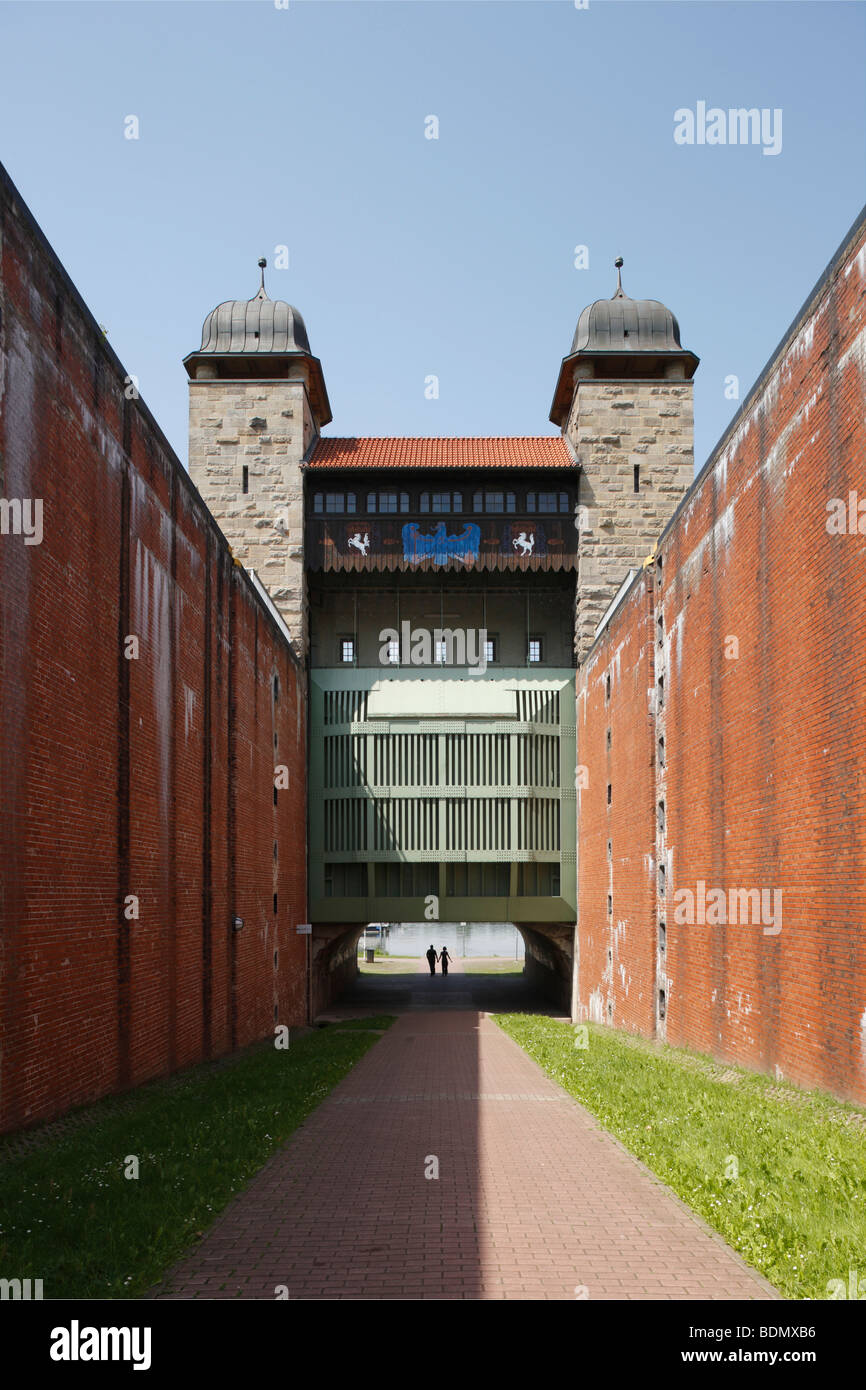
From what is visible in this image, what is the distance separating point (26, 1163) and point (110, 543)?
22.7 feet

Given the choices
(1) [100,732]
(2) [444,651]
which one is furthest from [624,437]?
(1) [100,732]

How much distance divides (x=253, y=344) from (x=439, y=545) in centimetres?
805

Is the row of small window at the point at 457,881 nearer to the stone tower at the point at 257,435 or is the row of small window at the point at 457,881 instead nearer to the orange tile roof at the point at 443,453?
the stone tower at the point at 257,435

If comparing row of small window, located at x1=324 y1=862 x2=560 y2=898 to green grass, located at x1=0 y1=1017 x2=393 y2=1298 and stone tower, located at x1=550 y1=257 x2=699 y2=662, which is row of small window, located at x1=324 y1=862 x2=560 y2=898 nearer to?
stone tower, located at x1=550 y1=257 x2=699 y2=662

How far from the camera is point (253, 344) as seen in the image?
110 feet

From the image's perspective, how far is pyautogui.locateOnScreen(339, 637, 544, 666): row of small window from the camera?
3438cm

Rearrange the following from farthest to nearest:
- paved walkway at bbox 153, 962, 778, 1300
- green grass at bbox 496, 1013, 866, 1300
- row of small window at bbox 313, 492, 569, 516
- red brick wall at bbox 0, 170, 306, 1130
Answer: row of small window at bbox 313, 492, 569, 516 → red brick wall at bbox 0, 170, 306, 1130 → green grass at bbox 496, 1013, 866, 1300 → paved walkway at bbox 153, 962, 778, 1300

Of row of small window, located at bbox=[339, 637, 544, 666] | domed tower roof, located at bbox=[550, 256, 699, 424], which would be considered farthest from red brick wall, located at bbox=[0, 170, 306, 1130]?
domed tower roof, located at bbox=[550, 256, 699, 424]

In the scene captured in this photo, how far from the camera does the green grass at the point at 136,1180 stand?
660 centimetres

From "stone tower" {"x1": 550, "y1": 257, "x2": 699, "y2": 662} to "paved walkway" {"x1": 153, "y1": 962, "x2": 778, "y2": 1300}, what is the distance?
2107cm

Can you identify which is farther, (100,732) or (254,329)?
(254,329)

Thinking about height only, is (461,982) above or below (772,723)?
below

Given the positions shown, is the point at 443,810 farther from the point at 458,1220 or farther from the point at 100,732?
the point at 458,1220

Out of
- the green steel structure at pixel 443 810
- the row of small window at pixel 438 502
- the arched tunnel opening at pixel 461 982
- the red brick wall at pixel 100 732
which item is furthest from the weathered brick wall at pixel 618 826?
the red brick wall at pixel 100 732
